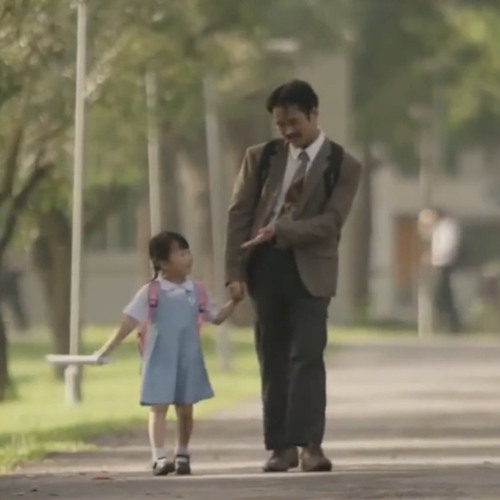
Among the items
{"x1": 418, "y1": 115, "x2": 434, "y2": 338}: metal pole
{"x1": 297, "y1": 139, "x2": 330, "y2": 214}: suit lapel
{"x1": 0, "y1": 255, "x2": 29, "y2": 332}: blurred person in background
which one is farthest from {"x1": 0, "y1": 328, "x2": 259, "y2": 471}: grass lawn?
{"x1": 0, "y1": 255, "x2": 29, "y2": 332}: blurred person in background

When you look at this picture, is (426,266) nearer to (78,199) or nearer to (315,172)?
(78,199)

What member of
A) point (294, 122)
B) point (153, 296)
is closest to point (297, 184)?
point (294, 122)

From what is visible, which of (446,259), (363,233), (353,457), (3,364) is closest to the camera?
(353,457)

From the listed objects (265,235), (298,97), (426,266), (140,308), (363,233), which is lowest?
(140,308)

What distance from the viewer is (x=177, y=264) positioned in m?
15.5

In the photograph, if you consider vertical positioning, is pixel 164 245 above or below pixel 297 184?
below

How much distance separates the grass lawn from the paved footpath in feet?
1.03

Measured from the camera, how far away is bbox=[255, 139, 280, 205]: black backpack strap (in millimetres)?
15672

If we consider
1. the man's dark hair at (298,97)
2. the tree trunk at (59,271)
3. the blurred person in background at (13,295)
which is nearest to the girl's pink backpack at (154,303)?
the man's dark hair at (298,97)

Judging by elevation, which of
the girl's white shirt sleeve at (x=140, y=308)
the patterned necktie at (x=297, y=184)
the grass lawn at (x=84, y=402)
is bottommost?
the grass lawn at (x=84, y=402)

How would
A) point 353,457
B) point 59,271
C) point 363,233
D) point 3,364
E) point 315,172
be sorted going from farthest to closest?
point 363,233 → point 59,271 → point 3,364 → point 353,457 → point 315,172

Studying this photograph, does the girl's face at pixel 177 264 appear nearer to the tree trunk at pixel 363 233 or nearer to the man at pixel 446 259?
the man at pixel 446 259

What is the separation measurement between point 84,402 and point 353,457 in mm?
8278

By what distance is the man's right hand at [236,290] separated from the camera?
15383 mm
